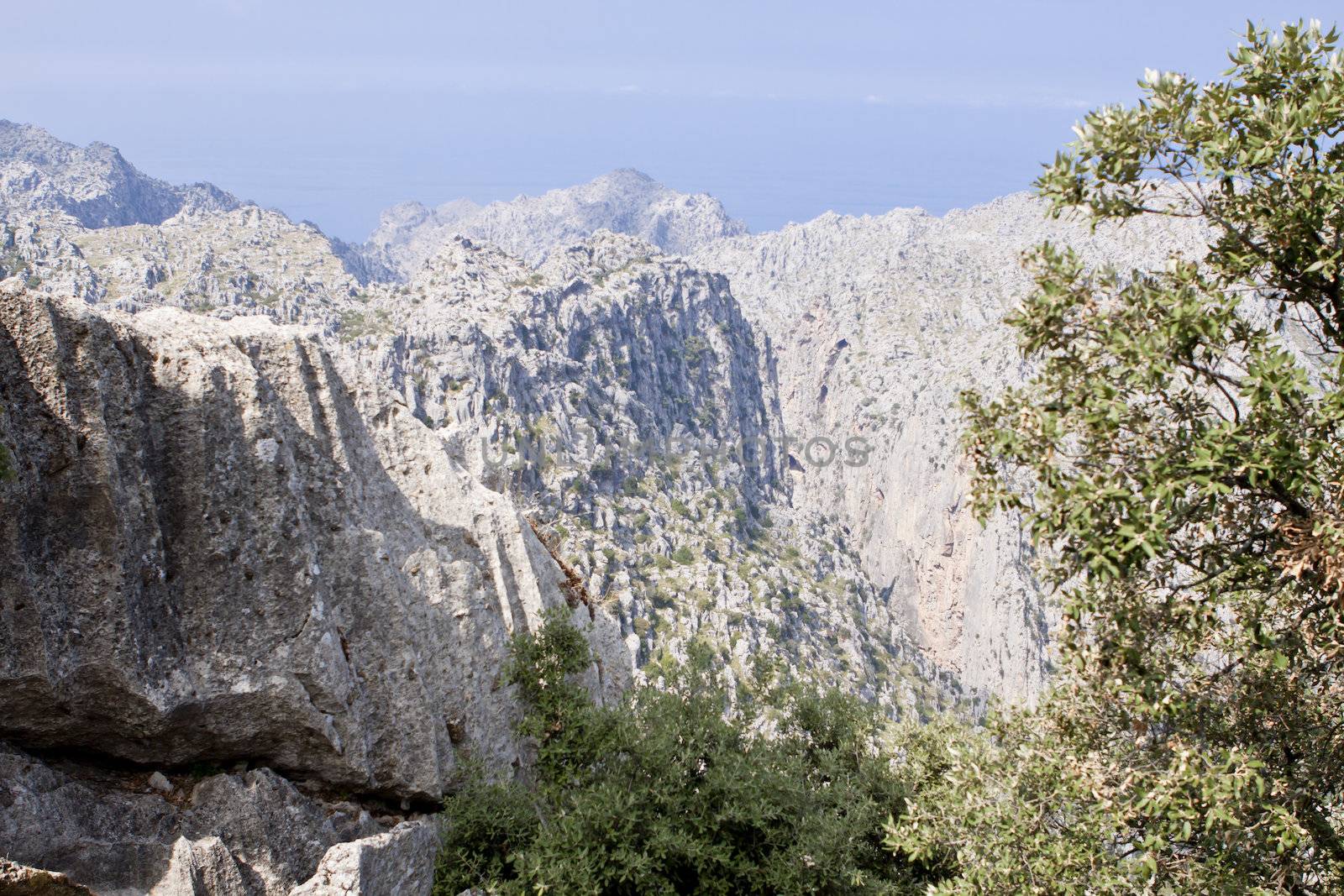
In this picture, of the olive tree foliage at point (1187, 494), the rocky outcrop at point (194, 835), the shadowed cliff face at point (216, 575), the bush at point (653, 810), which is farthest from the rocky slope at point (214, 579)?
the olive tree foliage at point (1187, 494)

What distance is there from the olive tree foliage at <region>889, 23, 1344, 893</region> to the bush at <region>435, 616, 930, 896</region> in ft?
21.5

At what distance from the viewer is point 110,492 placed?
627 inches

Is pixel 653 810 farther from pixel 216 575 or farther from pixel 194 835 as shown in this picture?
pixel 216 575

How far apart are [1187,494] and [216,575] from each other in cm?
1889

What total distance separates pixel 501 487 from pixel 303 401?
58.7ft

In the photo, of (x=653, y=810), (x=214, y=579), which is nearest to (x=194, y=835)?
(x=214, y=579)

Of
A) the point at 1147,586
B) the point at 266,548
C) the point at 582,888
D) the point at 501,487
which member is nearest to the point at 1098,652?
the point at 1147,586

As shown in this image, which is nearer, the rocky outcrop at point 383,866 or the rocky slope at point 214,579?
the rocky slope at point 214,579

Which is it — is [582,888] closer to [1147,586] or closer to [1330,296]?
[1147,586]

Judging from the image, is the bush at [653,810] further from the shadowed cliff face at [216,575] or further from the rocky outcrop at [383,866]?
the shadowed cliff face at [216,575]

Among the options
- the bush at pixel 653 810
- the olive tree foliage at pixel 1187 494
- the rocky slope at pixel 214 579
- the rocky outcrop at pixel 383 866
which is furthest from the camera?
the bush at pixel 653 810

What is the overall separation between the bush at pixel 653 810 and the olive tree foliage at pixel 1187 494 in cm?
655

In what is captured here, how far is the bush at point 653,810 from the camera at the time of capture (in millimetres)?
18531

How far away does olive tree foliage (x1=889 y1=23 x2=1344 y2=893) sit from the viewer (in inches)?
391
